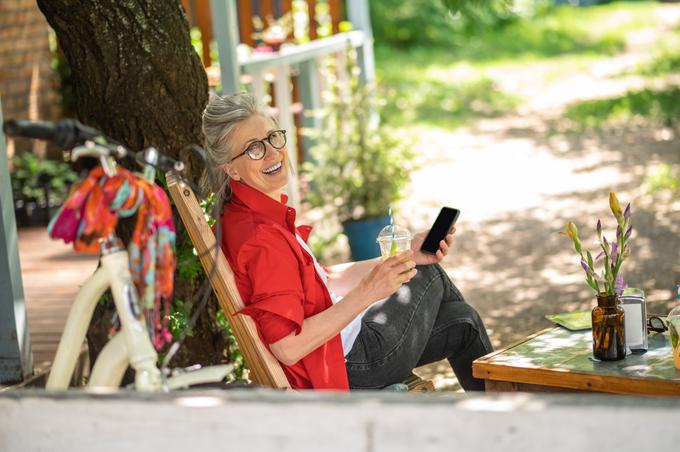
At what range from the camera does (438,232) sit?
3455 mm

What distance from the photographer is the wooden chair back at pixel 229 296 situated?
2879mm

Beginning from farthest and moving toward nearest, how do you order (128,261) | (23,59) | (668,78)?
(668,78) → (23,59) → (128,261)

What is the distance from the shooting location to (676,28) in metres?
19.0

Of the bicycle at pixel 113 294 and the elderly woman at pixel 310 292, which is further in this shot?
the elderly woman at pixel 310 292

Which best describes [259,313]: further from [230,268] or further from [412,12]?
[412,12]

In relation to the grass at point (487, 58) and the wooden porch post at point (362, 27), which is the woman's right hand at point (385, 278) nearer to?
the wooden porch post at point (362, 27)

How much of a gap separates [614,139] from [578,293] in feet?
16.5

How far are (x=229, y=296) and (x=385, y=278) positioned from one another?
0.43m

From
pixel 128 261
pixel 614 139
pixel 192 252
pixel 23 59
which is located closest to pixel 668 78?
pixel 614 139

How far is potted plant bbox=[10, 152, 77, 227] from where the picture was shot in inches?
315

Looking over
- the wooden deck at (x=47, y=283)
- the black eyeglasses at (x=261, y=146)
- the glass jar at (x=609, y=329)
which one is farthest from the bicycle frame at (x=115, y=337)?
the wooden deck at (x=47, y=283)

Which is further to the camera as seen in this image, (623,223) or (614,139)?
(614,139)

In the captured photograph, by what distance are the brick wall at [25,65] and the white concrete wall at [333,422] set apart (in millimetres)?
6727

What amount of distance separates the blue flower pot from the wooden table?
11.4 ft
